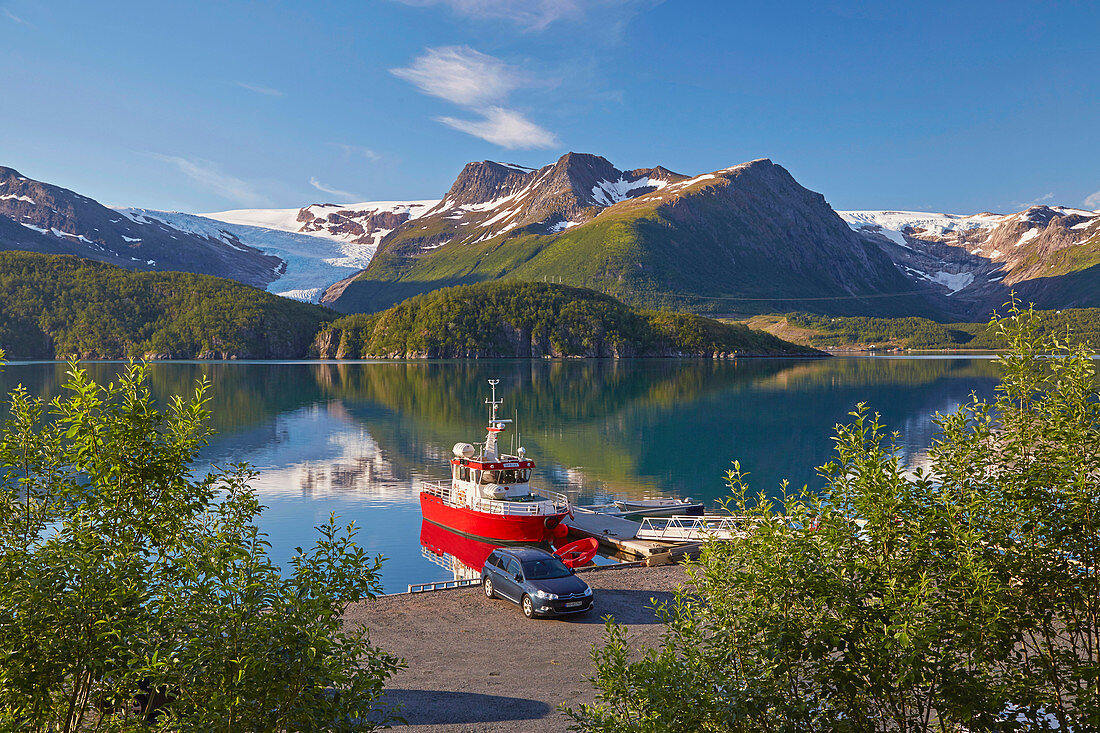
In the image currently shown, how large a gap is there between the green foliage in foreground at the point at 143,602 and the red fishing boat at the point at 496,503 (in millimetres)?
28899

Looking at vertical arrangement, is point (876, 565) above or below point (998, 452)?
below

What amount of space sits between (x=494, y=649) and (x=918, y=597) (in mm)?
Result: 15724

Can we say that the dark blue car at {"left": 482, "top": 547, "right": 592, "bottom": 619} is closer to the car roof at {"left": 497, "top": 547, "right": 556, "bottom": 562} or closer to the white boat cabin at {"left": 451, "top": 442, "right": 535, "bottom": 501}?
the car roof at {"left": 497, "top": 547, "right": 556, "bottom": 562}

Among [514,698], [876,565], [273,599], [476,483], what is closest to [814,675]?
[876,565]

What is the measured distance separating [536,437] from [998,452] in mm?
69005

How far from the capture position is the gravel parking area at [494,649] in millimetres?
16016

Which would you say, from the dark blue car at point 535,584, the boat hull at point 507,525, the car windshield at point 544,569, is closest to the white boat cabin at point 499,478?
the boat hull at point 507,525

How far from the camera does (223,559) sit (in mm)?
7945

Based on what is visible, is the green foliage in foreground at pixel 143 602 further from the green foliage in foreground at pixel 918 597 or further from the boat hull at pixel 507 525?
the boat hull at pixel 507 525

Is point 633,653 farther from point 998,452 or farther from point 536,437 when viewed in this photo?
point 536,437

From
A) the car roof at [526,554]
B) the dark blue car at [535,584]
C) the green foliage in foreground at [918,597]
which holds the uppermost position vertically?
the green foliage in foreground at [918,597]

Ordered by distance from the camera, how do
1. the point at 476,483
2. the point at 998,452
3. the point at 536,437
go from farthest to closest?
the point at 536,437, the point at 476,483, the point at 998,452

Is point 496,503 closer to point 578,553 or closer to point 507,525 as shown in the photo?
point 507,525

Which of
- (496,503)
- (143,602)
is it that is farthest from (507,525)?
(143,602)
